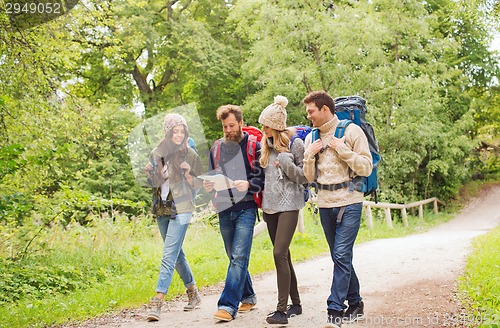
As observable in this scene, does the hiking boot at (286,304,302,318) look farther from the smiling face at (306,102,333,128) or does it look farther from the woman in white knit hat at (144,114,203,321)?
the smiling face at (306,102,333,128)

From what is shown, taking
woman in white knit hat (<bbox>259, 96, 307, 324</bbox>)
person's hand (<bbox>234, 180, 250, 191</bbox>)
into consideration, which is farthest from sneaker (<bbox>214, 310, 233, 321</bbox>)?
person's hand (<bbox>234, 180, 250, 191</bbox>)

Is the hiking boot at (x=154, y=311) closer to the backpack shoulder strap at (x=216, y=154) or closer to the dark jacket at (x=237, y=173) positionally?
the dark jacket at (x=237, y=173)

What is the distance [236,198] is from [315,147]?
1.04 meters

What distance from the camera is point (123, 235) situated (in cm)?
1099

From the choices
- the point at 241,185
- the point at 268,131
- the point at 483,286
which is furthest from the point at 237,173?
the point at 483,286

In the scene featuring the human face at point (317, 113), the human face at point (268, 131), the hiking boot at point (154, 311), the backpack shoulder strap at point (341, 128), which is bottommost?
the hiking boot at point (154, 311)

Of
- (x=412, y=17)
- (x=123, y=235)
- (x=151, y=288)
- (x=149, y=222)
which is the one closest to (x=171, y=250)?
(x=151, y=288)

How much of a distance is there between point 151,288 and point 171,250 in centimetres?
163

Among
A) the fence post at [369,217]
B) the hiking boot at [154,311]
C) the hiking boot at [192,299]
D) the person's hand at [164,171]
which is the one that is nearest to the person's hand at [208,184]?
the person's hand at [164,171]

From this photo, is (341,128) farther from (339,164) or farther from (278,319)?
(278,319)

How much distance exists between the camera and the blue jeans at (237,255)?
18.6 feet

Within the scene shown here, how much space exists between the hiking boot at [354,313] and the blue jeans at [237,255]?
3.42 feet

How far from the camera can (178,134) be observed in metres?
6.16

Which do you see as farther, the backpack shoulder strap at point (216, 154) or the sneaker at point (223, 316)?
the backpack shoulder strap at point (216, 154)
